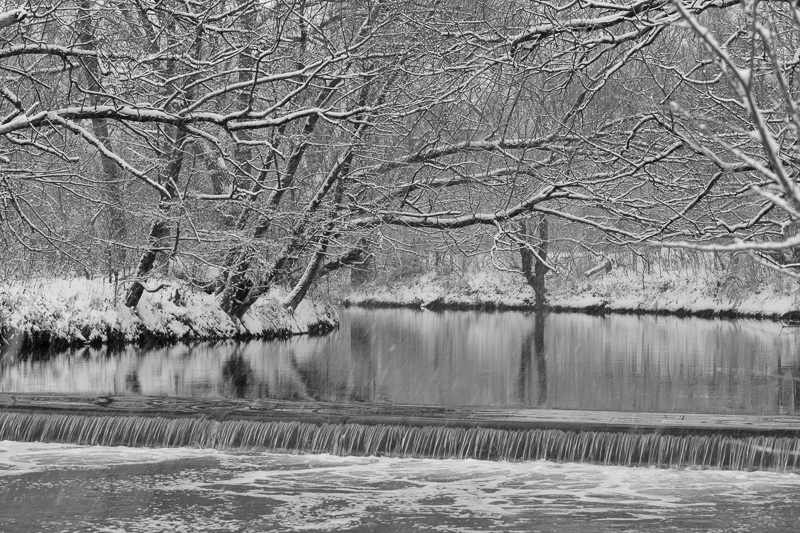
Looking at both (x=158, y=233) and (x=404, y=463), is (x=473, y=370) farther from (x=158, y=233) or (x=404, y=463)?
(x=404, y=463)

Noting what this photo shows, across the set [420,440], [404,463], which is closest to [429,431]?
[420,440]

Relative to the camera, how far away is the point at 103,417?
12.1 m

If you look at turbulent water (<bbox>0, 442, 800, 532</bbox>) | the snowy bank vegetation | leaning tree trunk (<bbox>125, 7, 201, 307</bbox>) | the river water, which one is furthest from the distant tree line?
the snowy bank vegetation

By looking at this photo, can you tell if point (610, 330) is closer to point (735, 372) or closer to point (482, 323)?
point (482, 323)

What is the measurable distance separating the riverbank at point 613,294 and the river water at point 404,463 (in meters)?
9.66

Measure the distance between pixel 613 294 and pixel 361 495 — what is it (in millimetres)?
30441

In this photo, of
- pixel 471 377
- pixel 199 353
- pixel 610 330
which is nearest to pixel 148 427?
pixel 471 377

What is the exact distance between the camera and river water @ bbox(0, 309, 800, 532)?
859 cm

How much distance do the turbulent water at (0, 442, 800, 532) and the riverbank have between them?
19755 mm

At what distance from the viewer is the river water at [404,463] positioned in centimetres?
859

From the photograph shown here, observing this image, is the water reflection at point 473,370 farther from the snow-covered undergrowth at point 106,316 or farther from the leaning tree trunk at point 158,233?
the leaning tree trunk at point 158,233

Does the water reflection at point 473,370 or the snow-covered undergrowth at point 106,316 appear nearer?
the water reflection at point 473,370

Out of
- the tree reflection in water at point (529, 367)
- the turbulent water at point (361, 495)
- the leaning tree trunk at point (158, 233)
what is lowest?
the turbulent water at point (361, 495)

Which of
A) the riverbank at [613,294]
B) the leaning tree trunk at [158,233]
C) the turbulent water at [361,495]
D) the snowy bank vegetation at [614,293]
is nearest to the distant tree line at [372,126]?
the leaning tree trunk at [158,233]
